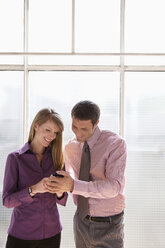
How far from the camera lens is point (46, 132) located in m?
2.19

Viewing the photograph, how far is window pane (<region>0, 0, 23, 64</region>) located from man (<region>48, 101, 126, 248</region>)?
1.27m

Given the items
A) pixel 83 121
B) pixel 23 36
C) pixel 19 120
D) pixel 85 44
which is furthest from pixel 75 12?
pixel 83 121

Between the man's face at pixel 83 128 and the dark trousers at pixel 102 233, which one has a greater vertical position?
the man's face at pixel 83 128

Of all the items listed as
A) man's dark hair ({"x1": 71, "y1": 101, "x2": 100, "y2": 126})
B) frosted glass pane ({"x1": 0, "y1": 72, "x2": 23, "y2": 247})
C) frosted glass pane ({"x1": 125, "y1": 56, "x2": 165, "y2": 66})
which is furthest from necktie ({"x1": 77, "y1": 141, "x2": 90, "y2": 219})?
frosted glass pane ({"x1": 125, "y1": 56, "x2": 165, "y2": 66})

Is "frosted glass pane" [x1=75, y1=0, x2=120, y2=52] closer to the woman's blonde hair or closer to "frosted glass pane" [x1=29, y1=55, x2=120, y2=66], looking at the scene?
"frosted glass pane" [x1=29, y1=55, x2=120, y2=66]

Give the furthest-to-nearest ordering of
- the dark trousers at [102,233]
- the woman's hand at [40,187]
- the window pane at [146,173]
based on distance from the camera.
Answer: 1. the window pane at [146,173]
2. the dark trousers at [102,233]
3. the woman's hand at [40,187]

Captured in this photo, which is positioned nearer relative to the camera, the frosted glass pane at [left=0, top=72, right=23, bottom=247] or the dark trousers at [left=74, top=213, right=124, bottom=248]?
the dark trousers at [left=74, top=213, right=124, bottom=248]

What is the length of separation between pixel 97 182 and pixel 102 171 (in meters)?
0.13

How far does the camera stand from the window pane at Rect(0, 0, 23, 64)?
3.15m

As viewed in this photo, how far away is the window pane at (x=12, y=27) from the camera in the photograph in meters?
3.15

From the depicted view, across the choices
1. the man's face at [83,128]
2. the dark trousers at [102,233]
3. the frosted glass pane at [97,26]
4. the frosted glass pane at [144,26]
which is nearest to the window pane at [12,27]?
the frosted glass pane at [97,26]

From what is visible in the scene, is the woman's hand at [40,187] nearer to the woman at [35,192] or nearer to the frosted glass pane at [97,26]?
the woman at [35,192]

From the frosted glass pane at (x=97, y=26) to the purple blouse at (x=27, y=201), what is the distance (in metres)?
1.38

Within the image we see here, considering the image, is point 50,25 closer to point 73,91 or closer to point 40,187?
point 73,91
